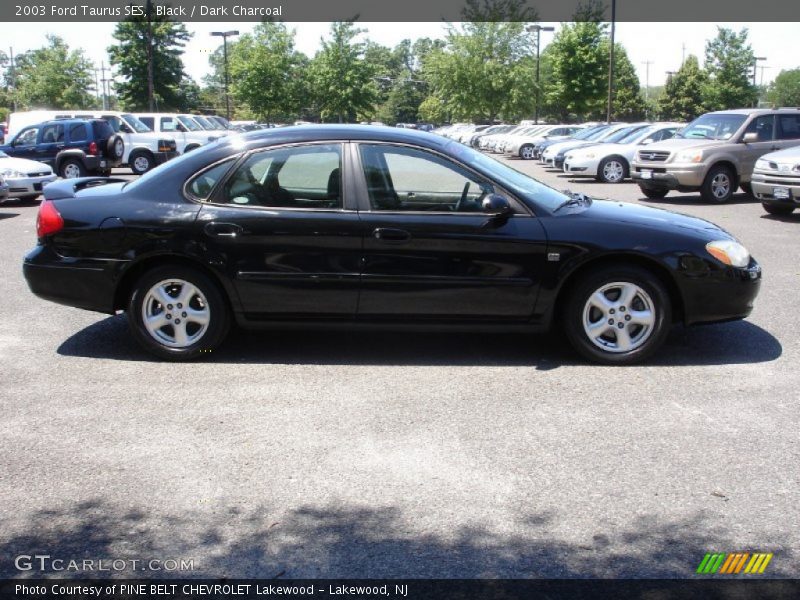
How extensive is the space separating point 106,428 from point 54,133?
19.7m

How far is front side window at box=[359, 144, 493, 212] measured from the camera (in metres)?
5.76

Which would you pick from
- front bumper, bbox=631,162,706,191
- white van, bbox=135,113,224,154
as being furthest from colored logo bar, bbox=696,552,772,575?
white van, bbox=135,113,224,154

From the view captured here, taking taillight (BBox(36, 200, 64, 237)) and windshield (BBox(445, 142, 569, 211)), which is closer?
windshield (BBox(445, 142, 569, 211))

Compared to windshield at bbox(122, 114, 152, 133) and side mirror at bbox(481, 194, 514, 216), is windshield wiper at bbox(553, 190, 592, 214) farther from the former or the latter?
windshield at bbox(122, 114, 152, 133)

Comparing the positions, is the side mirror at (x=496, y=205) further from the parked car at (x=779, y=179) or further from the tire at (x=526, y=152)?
the tire at (x=526, y=152)

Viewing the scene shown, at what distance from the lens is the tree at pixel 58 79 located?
69188 millimetres

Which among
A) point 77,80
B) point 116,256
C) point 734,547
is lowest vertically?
point 734,547

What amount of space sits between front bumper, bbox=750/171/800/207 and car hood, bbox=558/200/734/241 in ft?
26.2

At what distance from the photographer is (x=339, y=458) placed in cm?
425

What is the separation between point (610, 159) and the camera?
2286 centimetres

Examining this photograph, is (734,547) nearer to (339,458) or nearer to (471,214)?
(339,458)

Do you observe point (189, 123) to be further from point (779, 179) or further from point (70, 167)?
point (779, 179)

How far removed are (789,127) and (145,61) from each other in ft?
145

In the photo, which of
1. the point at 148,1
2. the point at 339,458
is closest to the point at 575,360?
the point at 339,458
